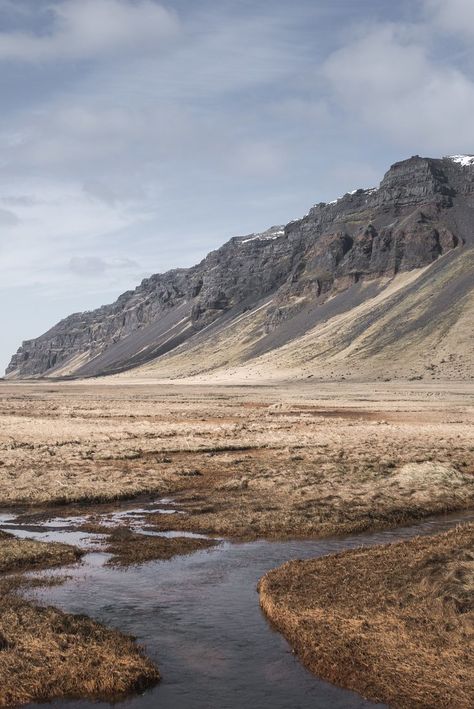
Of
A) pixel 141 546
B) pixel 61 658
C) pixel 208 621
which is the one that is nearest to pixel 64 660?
pixel 61 658

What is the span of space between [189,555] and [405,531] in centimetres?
738

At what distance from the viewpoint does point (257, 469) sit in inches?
1334

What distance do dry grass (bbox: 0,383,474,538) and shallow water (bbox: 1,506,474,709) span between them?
318 cm

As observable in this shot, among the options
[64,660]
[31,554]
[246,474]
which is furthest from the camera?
[246,474]

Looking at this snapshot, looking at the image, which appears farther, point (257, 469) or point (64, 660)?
point (257, 469)

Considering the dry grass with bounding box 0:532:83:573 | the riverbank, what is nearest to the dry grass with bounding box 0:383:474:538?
the dry grass with bounding box 0:532:83:573

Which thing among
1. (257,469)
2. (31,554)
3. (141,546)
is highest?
(31,554)

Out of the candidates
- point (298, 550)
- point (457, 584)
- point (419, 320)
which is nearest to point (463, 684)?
point (457, 584)

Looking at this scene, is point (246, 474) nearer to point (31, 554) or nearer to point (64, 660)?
point (31, 554)

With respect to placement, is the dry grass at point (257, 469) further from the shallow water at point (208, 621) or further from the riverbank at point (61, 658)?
the riverbank at point (61, 658)

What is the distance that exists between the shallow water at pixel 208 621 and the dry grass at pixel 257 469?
10.4ft

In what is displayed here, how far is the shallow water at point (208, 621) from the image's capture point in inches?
446

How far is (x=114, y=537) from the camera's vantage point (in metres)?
21.9

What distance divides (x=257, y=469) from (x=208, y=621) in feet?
63.3
